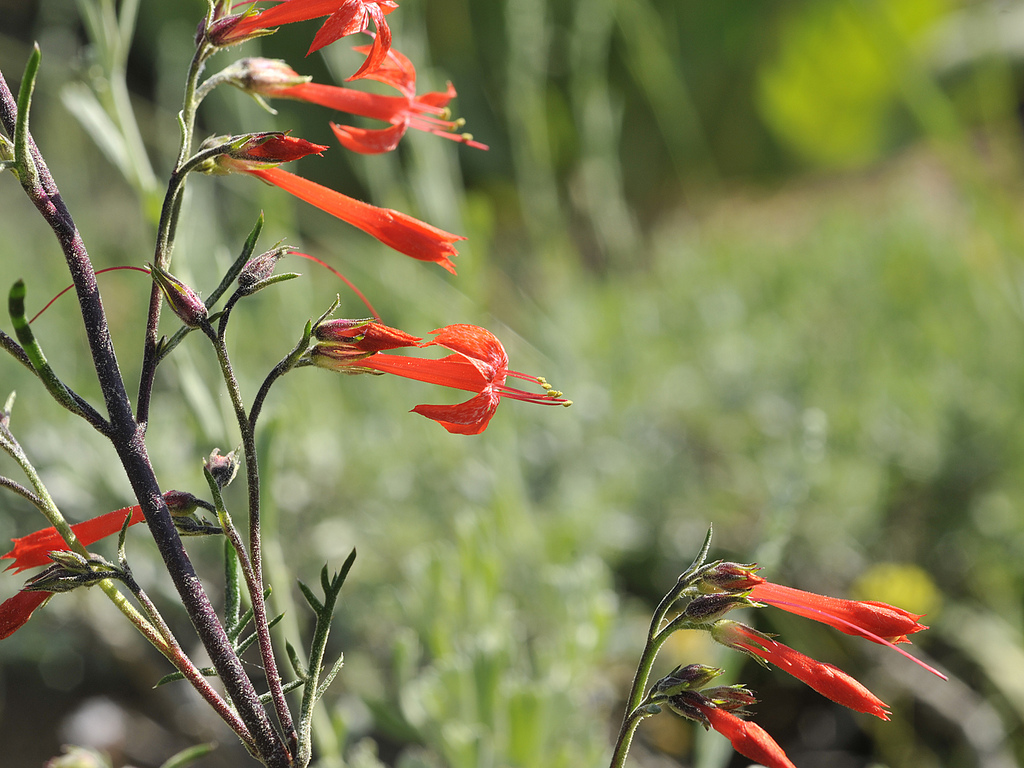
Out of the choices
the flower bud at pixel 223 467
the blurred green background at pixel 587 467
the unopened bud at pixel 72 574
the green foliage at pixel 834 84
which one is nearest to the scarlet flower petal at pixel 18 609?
the unopened bud at pixel 72 574

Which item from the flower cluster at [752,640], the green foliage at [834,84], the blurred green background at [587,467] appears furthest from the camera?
the green foliage at [834,84]

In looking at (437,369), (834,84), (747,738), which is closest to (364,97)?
(437,369)

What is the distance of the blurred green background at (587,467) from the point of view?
4.70 feet

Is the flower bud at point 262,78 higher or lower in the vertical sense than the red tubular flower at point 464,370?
higher

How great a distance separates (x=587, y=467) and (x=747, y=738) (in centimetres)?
175

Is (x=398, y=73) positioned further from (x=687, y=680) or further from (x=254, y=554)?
(x=687, y=680)

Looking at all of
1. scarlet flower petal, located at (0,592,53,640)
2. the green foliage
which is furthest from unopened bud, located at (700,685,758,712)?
the green foliage

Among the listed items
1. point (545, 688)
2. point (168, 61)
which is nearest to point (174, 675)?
point (545, 688)

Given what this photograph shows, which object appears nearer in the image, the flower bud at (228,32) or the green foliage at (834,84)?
the flower bud at (228,32)

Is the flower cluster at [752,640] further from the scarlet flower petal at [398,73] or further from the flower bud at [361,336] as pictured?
the scarlet flower petal at [398,73]

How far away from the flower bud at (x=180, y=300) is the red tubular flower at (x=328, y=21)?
0.62 feet

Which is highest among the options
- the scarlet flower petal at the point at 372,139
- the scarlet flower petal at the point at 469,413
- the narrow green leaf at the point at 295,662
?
the scarlet flower petal at the point at 372,139

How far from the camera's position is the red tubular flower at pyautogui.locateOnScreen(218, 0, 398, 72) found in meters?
0.59

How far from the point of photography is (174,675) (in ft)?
2.02
